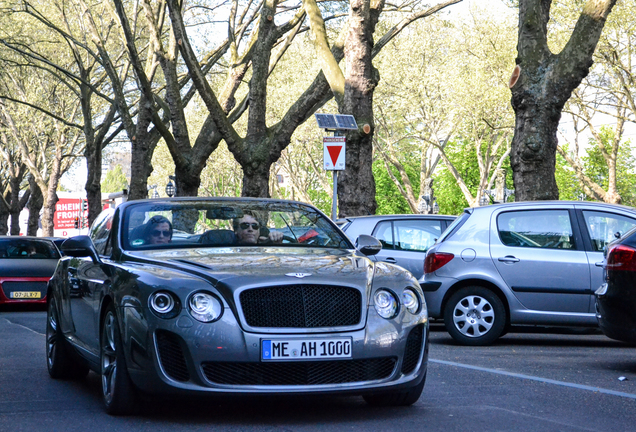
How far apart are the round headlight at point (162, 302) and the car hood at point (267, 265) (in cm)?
24

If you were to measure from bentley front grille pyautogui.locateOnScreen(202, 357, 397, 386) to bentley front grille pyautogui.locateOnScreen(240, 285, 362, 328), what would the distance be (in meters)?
0.22

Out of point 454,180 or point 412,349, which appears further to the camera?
point 454,180

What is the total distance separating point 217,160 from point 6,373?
164ft

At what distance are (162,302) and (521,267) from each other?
19.2ft

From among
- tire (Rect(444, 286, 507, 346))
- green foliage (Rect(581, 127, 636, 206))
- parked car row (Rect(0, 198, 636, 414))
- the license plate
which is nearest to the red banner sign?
green foliage (Rect(581, 127, 636, 206))

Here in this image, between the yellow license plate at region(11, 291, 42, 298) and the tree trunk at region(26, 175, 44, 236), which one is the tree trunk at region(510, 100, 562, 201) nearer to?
the yellow license plate at region(11, 291, 42, 298)

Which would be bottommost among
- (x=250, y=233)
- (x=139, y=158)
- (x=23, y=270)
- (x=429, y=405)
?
(x=429, y=405)

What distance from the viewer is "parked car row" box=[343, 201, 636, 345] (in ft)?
34.2

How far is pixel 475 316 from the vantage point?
1070 centimetres

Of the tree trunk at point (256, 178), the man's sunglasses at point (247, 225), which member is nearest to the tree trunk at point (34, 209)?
the tree trunk at point (256, 178)

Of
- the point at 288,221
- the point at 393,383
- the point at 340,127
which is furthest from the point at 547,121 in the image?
the point at 393,383

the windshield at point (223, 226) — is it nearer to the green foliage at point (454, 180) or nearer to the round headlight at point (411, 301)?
the round headlight at point (411, 301)

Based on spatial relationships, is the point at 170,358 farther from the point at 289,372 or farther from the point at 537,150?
the point at 537,150

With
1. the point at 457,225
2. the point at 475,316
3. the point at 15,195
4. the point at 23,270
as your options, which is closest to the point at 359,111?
the point at 457,225
